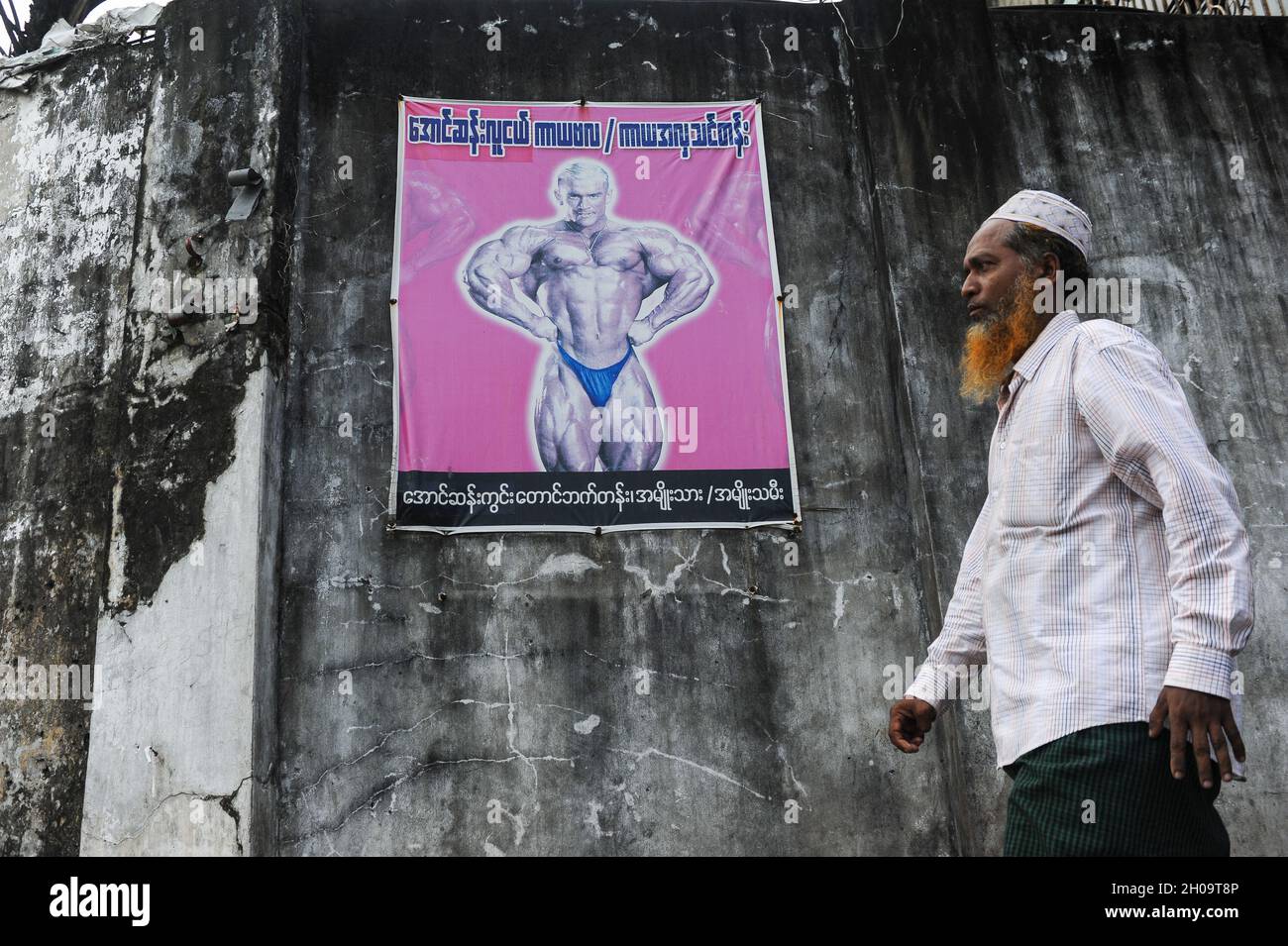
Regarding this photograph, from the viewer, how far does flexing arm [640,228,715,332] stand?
6000 millimetres

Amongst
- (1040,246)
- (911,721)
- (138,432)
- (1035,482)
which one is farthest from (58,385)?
(1035,482)

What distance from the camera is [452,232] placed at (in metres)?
6.07

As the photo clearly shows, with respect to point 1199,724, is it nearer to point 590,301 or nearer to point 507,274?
point 590,301

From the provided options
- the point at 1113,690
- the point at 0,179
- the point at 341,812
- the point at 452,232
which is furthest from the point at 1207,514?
the point at 0,179

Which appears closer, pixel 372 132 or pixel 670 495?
pixel 670 495

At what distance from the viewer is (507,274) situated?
6.00m

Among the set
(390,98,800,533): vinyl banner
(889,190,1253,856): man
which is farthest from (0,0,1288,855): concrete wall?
→ (889,190,1253,856): man

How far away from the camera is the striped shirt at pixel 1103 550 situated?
2.38m

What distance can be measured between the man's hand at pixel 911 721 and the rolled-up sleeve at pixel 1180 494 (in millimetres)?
769

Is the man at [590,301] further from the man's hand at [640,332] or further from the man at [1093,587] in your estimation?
the man at [1093,587]

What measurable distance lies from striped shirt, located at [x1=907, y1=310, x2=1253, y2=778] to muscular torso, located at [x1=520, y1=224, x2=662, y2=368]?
3210 mm

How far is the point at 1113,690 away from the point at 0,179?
22.0ft

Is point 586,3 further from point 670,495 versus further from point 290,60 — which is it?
point 670,495
